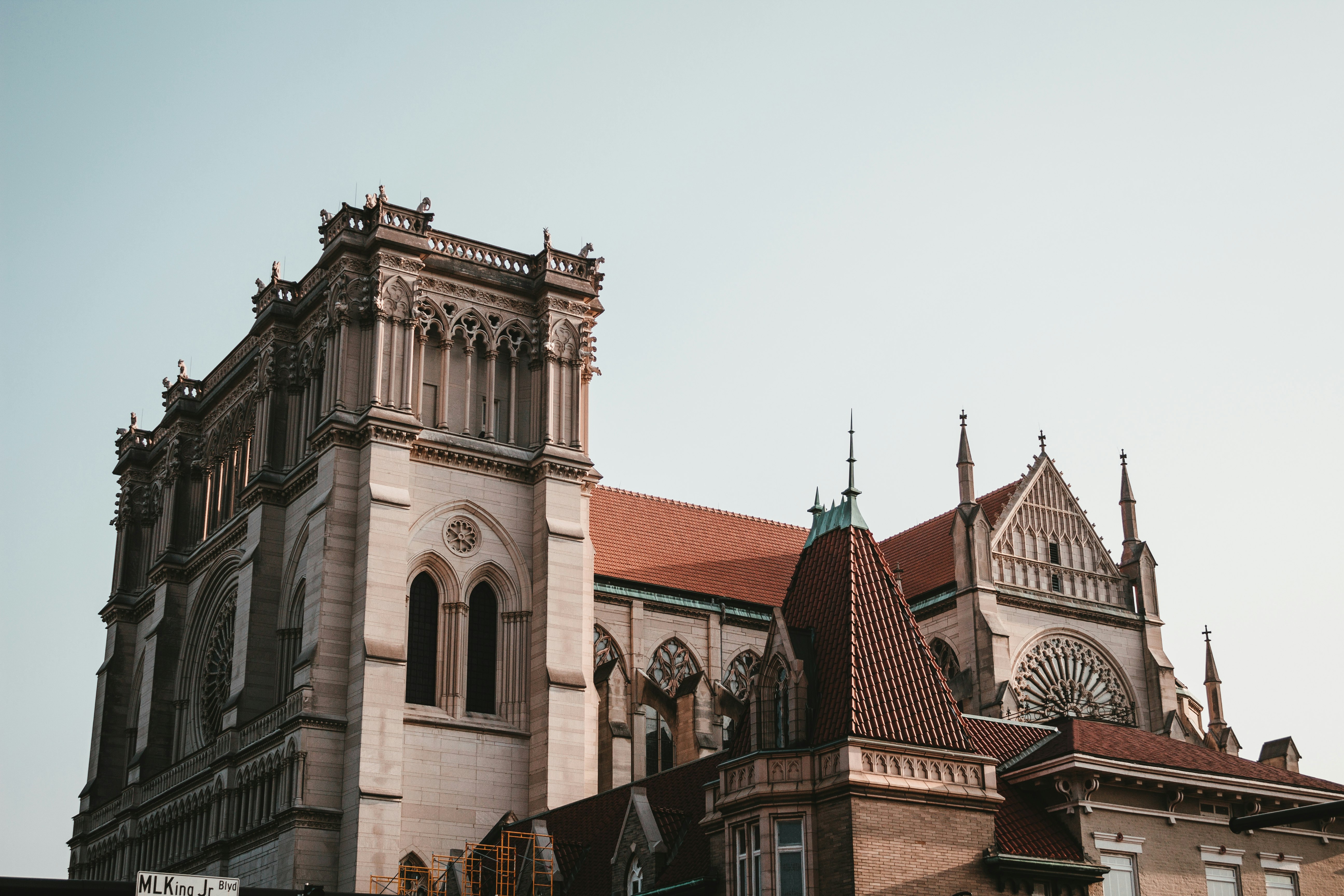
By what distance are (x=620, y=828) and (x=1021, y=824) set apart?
421 inches

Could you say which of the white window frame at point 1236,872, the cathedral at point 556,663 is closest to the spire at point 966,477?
the cathedral at point 556,663

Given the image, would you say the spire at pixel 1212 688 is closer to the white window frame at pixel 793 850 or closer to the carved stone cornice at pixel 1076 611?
the carved stone cornice at pixel 1076 611

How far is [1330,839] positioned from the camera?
34.3 m

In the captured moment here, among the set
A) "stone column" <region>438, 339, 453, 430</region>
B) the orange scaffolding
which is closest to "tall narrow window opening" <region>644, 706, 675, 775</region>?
the orange scaffolding

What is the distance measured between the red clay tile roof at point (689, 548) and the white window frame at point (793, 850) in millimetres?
23410

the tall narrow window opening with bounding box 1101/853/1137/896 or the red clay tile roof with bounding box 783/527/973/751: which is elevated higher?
the red clay tile roof with bounding box 783/527/973/751

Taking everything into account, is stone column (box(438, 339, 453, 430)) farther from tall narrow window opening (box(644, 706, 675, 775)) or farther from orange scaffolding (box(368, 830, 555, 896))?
orange scaffolding (box(368, 830, 555, 896))

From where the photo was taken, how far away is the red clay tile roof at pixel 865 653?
30.2 metres

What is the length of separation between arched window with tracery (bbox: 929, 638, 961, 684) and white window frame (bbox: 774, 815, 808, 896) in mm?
24118

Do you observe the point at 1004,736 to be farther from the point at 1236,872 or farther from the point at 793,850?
the point at 793,850

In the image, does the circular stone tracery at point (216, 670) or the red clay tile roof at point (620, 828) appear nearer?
the red clay tile roof at point (620, 828)

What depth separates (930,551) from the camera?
5797 cm

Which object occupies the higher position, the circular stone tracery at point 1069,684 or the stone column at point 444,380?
the stone column at point 444,380

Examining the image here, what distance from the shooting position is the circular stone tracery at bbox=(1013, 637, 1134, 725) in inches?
2122
